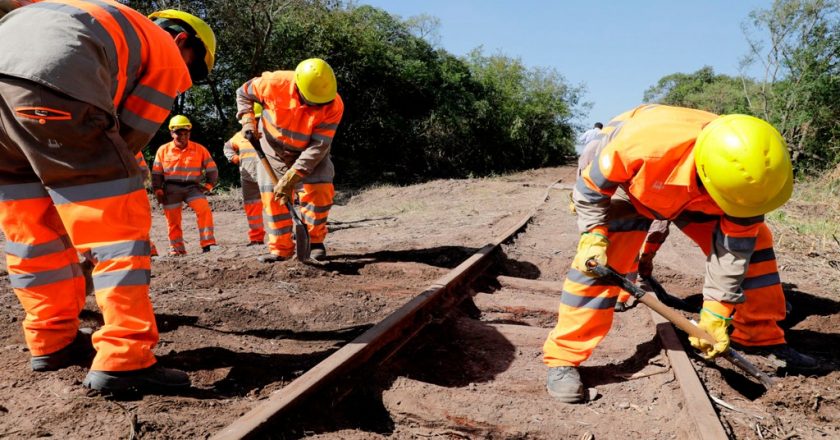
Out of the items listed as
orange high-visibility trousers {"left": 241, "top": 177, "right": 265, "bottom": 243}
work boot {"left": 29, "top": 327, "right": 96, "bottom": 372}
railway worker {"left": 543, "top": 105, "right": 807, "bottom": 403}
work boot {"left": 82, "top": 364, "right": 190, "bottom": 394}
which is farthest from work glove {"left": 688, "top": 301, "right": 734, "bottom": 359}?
orange high-visibility trousers {"left": 241, "top": 177, "right": 265, "bottom": 243}

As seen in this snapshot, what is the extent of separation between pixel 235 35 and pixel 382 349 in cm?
1507

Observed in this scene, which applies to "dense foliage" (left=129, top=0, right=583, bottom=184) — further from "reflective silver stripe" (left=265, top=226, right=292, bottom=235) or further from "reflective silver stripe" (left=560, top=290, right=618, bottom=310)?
"reflective silver stripe" (left=560, top=290, right=618, bottom=310)

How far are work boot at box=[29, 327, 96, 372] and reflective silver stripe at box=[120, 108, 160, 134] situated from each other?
107 cm

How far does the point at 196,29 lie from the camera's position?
9.91 feet

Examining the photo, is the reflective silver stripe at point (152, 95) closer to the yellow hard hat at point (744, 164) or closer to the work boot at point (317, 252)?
the yellow hard hat at point (744, 164)

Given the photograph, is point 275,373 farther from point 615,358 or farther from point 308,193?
A: point 308,193

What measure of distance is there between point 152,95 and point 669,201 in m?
2.58

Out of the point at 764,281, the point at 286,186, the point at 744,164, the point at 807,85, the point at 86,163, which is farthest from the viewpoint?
the point at 807,85

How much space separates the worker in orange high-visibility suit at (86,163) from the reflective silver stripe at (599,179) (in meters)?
2.13

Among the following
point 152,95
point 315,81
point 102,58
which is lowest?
point 152,95

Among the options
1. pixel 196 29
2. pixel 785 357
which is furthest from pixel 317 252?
pixel 785 357

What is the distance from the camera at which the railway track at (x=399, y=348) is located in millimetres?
1996

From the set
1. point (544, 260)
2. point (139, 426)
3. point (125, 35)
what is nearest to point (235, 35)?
point (544, 260)

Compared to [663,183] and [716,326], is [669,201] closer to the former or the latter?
[663,183]
